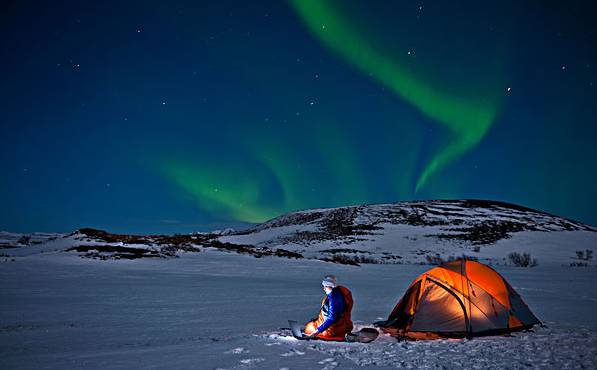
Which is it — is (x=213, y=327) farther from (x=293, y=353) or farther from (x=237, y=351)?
(x=293, y=353)

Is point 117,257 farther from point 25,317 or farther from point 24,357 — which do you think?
point 24,357

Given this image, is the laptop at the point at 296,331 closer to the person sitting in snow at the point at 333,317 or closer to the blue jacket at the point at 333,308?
the person sitting in snow at the point at 333,317

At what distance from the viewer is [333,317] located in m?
8.20

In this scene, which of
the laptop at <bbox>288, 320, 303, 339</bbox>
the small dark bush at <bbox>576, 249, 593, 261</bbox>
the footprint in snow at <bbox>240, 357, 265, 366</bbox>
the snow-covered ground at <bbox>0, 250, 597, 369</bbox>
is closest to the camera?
the footprint in snow at <bbox>240, 357, 265, 366</bbox>

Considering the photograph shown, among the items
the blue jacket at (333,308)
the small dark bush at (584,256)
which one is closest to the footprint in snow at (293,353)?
the blue jacket at (333,308)

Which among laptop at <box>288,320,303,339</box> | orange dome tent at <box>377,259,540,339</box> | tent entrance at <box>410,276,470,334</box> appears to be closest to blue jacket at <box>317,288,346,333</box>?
laptop at <box>288,320,303,339</box>

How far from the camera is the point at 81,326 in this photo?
874 centimetres

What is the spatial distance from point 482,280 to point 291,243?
178ft

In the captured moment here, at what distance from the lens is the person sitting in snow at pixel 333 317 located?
8.17 metres

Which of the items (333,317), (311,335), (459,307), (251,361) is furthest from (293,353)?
(459,307)

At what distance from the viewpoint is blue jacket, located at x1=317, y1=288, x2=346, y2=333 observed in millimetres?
8164

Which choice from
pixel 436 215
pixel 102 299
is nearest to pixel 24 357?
pixel 102 299

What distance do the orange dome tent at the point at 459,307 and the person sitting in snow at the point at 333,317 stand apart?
124 centimetres

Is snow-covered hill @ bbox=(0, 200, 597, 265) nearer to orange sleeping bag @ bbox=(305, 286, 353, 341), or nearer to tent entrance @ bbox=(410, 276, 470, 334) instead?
orange sleeping bag @ bbox=(305, 286, 353, 341)
